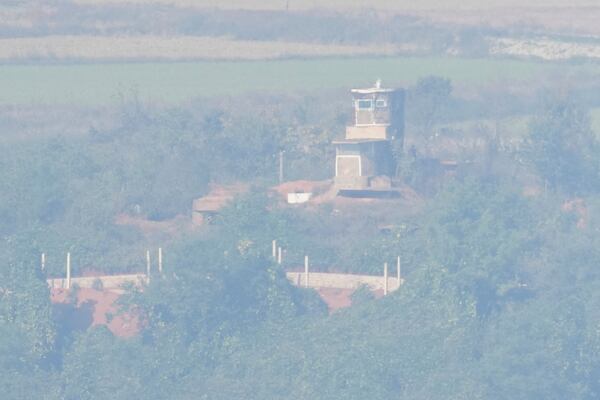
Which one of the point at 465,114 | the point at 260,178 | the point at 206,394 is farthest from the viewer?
the point at 465,114

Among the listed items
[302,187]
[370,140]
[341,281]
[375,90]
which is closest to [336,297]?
[341,281]

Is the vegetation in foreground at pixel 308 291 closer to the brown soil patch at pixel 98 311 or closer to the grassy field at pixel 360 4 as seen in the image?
the brown soil patch at pixel 98 311

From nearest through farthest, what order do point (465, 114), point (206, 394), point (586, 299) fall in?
point (206, 394) → point (586, 299) → point (465, 114)

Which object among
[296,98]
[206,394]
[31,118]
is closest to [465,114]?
[296,98]

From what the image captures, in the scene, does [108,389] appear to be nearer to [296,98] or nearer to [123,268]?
[123,268]

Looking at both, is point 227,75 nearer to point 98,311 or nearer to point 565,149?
point 565,149

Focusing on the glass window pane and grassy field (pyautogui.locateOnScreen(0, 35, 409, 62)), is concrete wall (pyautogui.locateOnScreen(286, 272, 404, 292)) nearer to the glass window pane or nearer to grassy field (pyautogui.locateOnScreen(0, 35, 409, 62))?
the glass window pane

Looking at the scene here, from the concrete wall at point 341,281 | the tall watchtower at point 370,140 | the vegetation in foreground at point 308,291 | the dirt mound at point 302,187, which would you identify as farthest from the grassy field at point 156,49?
the concrete wall at point 341,281
